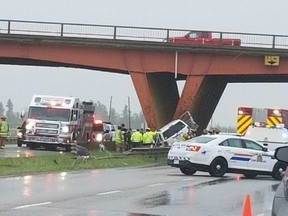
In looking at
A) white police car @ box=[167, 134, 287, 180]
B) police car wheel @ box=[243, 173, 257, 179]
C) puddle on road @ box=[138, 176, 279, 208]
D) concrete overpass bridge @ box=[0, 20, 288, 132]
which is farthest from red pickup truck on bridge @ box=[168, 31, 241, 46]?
puddle on road @ box=[138, 176, 279, 208]

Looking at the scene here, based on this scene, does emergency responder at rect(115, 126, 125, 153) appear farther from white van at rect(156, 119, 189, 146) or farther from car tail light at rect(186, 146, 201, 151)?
car tail light at rect(186, 146, 201, 151)

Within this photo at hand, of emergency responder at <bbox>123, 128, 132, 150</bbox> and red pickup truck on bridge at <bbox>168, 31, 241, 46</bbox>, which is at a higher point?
red pickup truck on bridge at <bbox>168, 31, 241, 46</bbox>

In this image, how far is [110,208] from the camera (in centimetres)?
1359

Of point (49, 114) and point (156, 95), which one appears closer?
point (49, 114)

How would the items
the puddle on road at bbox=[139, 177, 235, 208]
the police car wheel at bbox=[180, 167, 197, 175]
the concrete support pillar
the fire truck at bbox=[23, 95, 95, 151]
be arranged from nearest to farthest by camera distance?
the puddle on road at bbox=[139, 177, 235, 208] → the police car wheel at bbox=[180, 167, 197, 175] → the fire truck at bbox=[23, 95, 95, 151] → the concrete support pillar

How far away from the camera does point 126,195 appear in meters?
16.4

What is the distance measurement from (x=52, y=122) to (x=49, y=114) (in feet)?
2.61

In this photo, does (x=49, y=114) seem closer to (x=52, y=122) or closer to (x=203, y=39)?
(x=52, y=122)

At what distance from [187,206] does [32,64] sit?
37517mm

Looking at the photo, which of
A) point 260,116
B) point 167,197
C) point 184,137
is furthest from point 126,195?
point 260,116

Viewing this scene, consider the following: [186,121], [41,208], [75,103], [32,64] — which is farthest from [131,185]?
[32,64]

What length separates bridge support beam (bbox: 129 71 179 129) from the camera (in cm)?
4509

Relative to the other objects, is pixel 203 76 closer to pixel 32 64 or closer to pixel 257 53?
pixel 257 53

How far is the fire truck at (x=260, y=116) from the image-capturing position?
3897 cm
